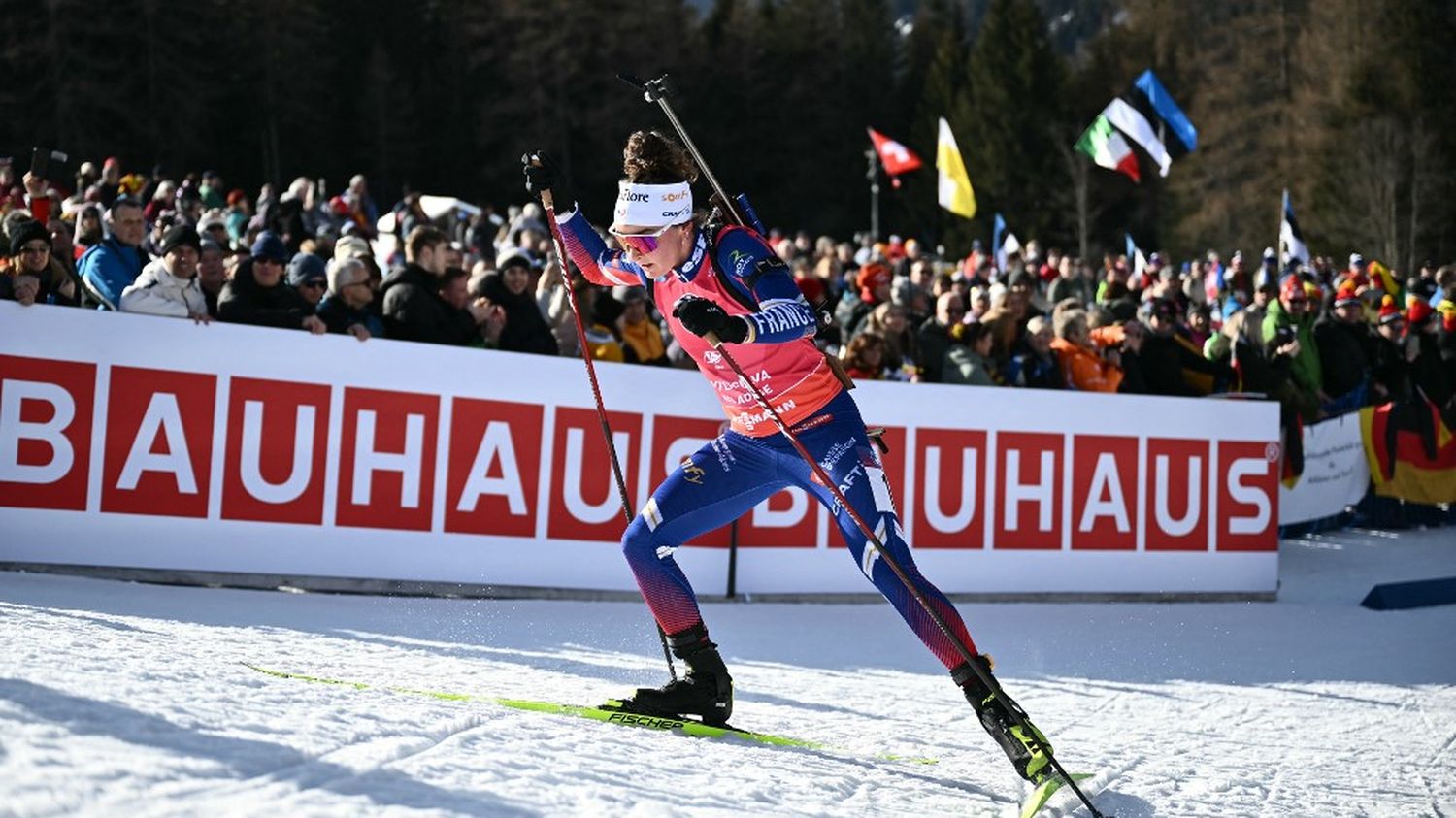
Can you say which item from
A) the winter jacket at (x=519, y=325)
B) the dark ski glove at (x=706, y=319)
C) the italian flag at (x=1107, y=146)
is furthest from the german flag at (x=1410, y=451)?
the dark ski glove at (x=706, y=319)

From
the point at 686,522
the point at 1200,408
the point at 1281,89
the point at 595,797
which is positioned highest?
the point at 1281,89

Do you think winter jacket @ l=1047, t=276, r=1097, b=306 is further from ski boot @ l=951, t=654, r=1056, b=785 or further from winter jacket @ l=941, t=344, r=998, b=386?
ski boot @ l=951, t=654, r=1056, b=785

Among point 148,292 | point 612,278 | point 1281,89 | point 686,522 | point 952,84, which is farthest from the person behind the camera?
point 952,84

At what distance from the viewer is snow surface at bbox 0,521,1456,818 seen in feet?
13.6

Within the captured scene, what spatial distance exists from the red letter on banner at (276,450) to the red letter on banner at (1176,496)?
557 cm

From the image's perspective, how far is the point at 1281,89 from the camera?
211 feet

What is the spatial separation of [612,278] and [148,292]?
3553 millimetres

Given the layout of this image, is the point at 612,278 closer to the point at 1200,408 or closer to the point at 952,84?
the point at 1200,408

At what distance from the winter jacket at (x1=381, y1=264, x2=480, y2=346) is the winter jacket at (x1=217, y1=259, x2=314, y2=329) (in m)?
0.50

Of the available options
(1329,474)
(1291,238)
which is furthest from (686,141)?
(1291,238)

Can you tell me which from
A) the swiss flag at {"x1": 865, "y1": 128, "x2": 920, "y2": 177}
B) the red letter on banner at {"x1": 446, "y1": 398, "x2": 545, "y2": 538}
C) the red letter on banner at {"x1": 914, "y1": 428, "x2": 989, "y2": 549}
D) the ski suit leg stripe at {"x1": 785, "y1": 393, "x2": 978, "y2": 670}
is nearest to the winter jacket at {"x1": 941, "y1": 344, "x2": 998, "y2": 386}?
the red letter on banner at {"x1": 914, "y1": 428, "x2": 989, "y2": 549}

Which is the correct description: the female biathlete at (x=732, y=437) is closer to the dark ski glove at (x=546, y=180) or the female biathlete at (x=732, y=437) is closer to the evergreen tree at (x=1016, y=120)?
the dark ski glove at (x=546, y=180)

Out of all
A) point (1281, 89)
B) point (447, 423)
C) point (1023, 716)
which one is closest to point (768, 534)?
point (447, 423)

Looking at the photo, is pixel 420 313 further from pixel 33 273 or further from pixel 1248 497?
pixel 1248 497
